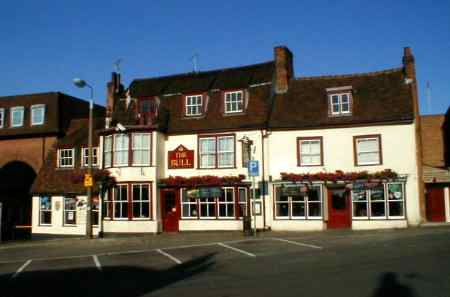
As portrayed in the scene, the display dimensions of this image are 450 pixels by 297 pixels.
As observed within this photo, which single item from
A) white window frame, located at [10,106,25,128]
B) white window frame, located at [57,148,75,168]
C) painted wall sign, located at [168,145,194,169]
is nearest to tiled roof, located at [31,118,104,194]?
white window frame, located at [57,148,75,168]

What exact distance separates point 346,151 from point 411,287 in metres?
16.4

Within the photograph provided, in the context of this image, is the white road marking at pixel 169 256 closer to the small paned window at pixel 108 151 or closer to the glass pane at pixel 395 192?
the small paned window at pixel 108 151

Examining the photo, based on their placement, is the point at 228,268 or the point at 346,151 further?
the point at 346,151

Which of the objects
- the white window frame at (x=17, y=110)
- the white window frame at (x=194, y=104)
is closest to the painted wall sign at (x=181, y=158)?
the white window frame at (x=194, y=104)

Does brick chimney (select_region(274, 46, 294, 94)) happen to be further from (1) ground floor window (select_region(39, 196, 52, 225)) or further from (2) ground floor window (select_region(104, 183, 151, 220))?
(1) ground floor window (select_region(39, 196, 52, 225))

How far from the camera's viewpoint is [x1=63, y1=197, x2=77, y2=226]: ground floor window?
1196 inches

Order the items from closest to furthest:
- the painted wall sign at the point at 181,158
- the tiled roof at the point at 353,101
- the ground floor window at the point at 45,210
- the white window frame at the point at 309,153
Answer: the tiled roof at the point at 353,101 < the white window frame at the point at 309,153 < the painted wall sign at the point at 181,158 < the ground floor window at the point at 45,210

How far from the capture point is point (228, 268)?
47.6ft

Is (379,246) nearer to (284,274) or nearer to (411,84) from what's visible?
(284,274)

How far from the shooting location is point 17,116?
121 ft

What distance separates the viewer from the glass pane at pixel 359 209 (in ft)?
86.1

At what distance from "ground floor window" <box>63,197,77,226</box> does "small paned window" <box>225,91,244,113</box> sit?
11.4 metres

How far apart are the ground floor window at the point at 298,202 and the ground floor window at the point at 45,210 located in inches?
582

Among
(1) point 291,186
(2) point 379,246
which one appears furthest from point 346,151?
(2) point 379,246
